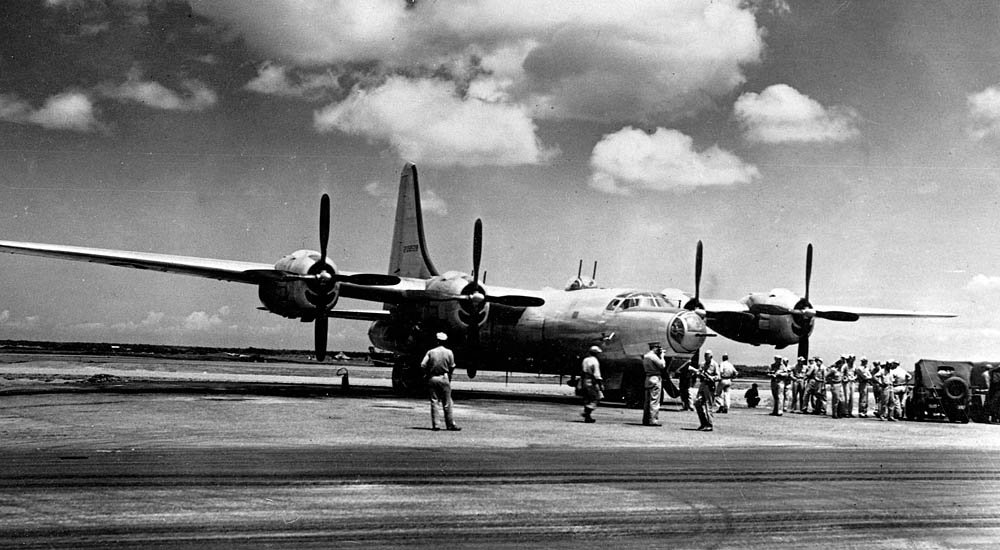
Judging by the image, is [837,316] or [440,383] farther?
[837,316]

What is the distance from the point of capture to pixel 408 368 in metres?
28.6

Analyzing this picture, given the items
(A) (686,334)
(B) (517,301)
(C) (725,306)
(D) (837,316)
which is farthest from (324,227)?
(D) (837,316)

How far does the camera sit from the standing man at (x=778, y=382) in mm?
24766

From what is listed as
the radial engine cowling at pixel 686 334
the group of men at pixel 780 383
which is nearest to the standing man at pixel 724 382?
the group of men at pixel 780 383

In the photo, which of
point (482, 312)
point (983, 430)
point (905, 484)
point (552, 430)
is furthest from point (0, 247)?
point (983, 430)

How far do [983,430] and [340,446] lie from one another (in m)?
16.0

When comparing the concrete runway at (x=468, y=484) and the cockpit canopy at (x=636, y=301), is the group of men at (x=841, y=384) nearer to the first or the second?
the cockpit canopy at (x=636, y=301)

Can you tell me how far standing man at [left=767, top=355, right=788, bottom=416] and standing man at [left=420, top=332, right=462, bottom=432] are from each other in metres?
12.0

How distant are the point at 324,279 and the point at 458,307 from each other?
413 centimetres

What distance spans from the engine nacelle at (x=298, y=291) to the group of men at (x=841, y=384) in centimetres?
1297

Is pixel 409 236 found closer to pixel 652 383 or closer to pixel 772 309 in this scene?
pixel 772 309

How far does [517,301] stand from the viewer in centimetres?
2617

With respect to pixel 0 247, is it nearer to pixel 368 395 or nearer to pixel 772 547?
pixel 368 395

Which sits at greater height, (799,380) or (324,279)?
(324,279)
